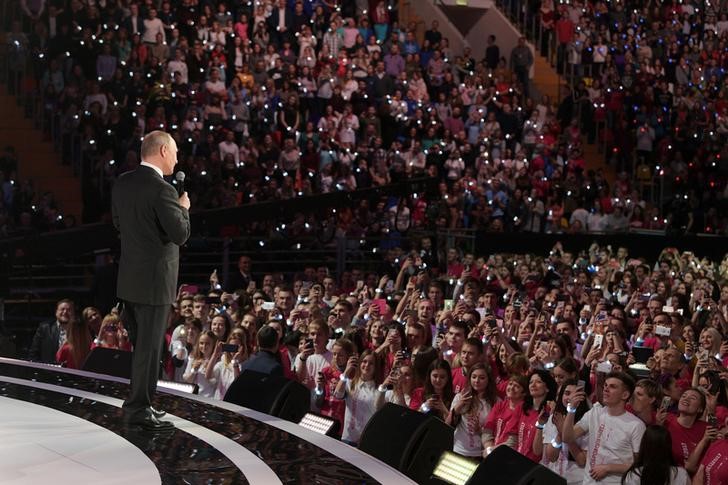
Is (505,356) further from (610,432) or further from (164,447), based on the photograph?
(164,447)

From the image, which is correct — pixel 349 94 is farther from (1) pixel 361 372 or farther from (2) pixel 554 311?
(1) pixel 361 372

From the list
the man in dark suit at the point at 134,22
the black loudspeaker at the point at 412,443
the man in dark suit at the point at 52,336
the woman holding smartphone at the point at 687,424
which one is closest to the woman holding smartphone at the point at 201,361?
the man in dark suit at the point at 52,336

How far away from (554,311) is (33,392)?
6782mm

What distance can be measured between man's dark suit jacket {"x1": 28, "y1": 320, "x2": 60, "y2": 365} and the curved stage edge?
14.8ft

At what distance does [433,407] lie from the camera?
8367 mm

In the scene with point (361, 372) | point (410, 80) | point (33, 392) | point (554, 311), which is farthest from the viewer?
point (410, 80)

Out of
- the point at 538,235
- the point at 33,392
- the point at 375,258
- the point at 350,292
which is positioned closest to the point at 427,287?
the point at 350,292

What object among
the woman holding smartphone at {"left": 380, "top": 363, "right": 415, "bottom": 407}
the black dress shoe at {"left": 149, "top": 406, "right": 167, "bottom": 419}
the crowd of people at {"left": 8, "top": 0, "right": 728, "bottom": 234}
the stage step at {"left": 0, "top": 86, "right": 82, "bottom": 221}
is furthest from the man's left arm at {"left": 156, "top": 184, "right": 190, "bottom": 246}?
the stage step at {"left": 0, "top": 86, "right": 82, "bottom": 221}

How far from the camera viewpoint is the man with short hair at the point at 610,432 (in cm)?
750

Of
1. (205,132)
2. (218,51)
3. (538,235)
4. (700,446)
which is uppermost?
(218,51)

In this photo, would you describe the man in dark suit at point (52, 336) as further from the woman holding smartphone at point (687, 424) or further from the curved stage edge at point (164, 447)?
the woman holding smartphone at point (687, 424)

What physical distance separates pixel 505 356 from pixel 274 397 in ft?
10.1

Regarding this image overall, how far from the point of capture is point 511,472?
5105mm

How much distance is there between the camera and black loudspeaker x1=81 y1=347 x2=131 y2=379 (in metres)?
7.76
